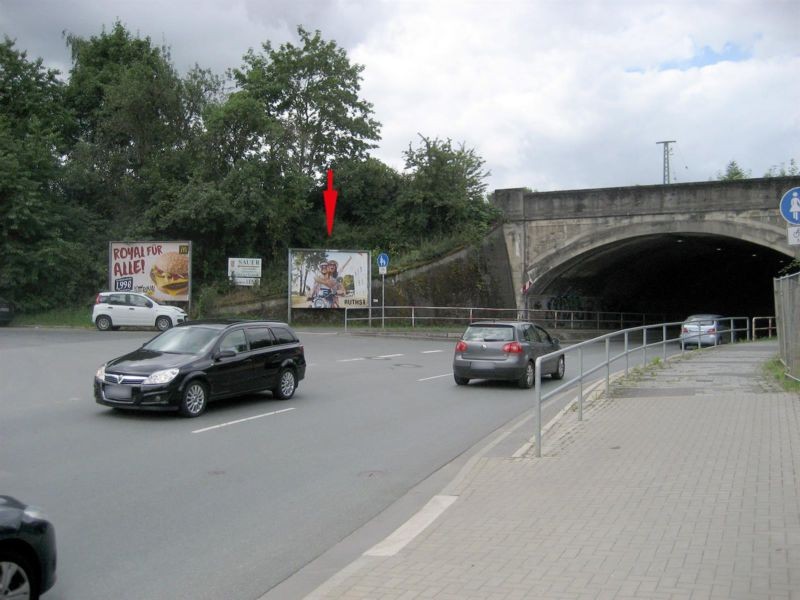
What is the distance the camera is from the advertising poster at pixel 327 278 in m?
35.1

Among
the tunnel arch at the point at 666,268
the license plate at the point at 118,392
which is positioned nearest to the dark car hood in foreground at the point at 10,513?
the license plate at the point at 118,392

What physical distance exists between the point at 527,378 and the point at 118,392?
857cm

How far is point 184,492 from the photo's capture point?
7719mm

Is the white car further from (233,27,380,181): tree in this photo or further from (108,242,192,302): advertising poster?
(233,27,380,181): tree

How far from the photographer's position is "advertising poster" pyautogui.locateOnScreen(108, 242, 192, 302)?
35406mm

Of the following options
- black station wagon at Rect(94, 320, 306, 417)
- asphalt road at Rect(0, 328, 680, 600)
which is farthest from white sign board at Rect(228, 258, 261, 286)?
black station wagon at Rect(94, 320, 306, 417)

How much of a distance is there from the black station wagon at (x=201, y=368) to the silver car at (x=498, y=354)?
3.76m

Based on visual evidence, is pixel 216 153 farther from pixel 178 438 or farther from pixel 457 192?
pixel 178 438

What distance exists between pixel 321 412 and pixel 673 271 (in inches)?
1677

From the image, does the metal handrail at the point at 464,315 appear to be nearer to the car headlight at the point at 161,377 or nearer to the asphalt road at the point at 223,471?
the asphalt road at the point at 223,471

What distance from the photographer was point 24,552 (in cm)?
457

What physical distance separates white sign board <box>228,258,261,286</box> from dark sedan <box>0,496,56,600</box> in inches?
1237

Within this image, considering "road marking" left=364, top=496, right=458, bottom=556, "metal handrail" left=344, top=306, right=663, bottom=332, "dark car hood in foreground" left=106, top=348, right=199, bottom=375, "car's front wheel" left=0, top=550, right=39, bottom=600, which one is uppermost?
"metal handrail" left=344, top=306, right=663, bottom=332

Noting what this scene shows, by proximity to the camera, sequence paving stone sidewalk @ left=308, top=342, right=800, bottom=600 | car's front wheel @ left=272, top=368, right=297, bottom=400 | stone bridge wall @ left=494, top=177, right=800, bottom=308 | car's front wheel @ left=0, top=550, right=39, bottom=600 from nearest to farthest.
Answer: car's front wheel @ left=0, top=550, right=39, bottom=600 → paving stone sidewalk @ left=308, top=342, right=800, bottom=600 → car's front wheel @ left=272, top=368, right=297, bottom=400 → stone bridge wall @ left=494, top=177, right=800, bottom=308
